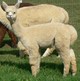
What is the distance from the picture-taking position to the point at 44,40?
7727mm

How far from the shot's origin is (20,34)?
776 cm

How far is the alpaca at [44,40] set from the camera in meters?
7.62

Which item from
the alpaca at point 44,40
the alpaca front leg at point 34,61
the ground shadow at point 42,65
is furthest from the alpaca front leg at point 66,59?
the alpaca front leg at point 34,61

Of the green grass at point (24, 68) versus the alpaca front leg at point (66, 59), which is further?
the alpaca front leg at point (66, 59)

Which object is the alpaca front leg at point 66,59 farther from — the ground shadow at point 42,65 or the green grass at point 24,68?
the ground shadow at point 42,65

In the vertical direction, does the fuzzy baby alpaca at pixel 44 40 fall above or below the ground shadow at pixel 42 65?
above

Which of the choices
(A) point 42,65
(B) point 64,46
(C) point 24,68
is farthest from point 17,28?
(A) point 42,65

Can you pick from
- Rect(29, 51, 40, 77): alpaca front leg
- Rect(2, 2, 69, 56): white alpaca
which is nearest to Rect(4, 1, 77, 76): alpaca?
Rect(29, 51, 40, 77): alpaca front leg

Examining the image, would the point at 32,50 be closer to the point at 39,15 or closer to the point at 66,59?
the point at 66,59

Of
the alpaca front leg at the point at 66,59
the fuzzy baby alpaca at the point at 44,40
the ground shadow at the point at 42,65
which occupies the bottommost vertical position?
the ground shadow at the point at 42,65

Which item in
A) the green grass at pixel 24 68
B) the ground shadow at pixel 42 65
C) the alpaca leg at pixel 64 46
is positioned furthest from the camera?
the ground shadow at pixel 42 65

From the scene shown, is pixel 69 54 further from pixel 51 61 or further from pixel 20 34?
pixel 51 61

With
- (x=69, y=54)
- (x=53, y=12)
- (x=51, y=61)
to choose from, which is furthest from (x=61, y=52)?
(x=53, y=12)

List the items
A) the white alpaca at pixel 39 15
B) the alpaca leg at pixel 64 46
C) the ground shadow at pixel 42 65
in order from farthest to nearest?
the white alpaca at pixel 39 15, the ground shadow at pixel 42 65, the alpaca leg at pixel 64 46
